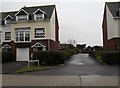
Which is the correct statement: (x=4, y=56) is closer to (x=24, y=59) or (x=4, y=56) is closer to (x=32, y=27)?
(x=24, y=59)

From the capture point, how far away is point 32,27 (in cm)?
3100

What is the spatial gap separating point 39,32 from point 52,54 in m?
9.05

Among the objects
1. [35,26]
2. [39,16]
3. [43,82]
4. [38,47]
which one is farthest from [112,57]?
[39,16]

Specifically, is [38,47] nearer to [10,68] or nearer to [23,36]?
[23,36]

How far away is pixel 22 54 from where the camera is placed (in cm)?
3181

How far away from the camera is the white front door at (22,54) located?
31.6m

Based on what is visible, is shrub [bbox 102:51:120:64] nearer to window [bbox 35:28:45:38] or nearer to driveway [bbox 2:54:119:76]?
driveway [bbox 2:54:119:76]

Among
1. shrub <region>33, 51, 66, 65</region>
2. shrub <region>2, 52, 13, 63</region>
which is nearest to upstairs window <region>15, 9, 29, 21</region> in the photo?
shrub <region>2, 52, 13, 63</region>

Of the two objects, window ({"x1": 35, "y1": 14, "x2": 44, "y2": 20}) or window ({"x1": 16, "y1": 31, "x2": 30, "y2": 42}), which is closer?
window ({"x1": 35, "y1": 14, "x2": 44, "y2": 20})

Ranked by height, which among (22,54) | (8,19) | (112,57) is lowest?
(22,54)

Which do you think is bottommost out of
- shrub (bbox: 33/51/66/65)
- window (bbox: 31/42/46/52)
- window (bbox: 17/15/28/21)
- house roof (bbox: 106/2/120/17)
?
shrub (bbox: 33/51/66/65)

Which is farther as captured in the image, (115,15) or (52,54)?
(115,15)

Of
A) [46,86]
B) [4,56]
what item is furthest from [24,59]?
[46,86]

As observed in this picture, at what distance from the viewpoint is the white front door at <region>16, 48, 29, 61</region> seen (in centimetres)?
3165
